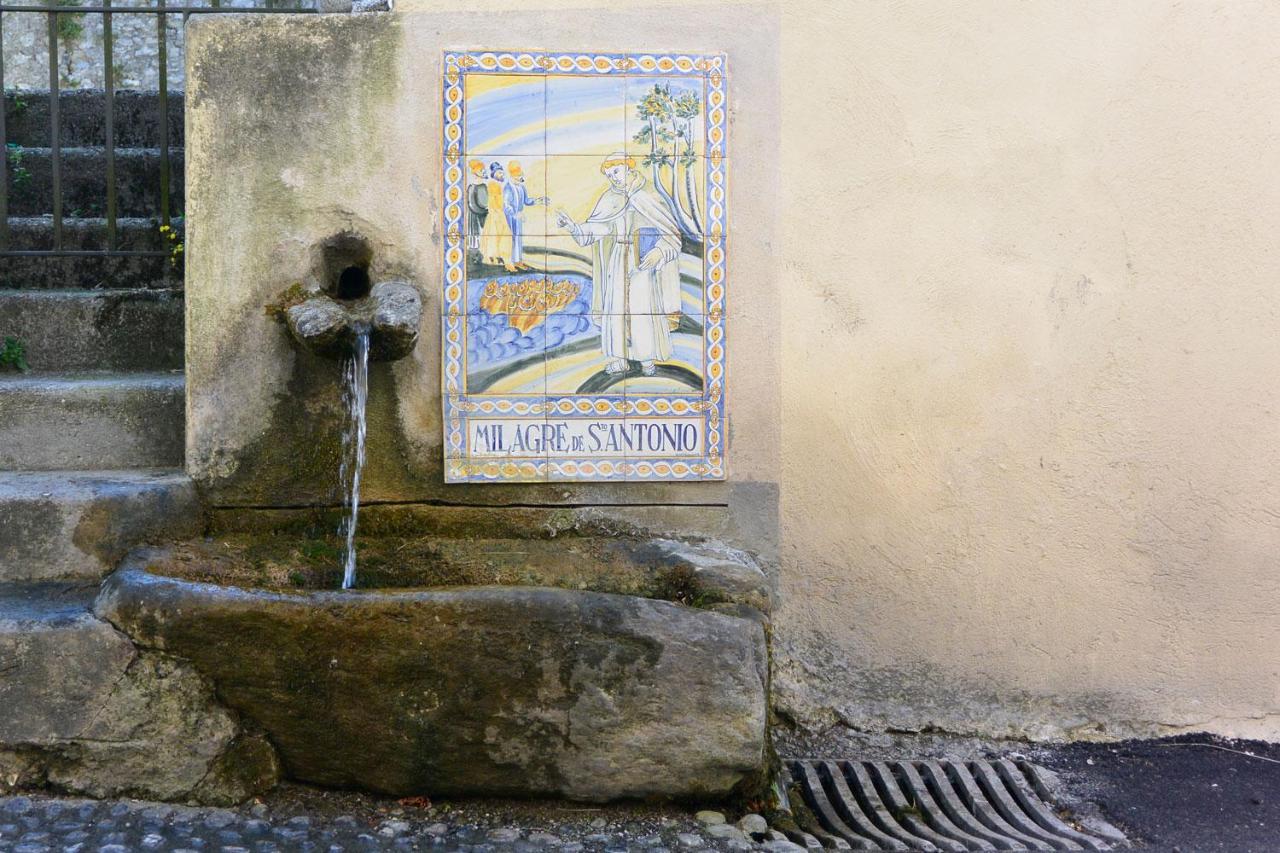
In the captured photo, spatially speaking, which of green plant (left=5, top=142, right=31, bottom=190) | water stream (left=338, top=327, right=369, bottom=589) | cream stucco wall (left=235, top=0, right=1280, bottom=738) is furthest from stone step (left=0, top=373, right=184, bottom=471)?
cream stucco wall (left=235, top=0, right=1280, bottom=738)

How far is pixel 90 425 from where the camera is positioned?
3.92 meters

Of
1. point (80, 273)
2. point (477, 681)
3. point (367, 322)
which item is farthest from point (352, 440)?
point (80, 273)

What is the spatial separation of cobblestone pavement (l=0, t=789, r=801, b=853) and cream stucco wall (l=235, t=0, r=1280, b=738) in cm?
→ 88

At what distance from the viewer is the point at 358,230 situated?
3.74m

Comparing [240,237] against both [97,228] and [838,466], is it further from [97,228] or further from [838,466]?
[838,466]

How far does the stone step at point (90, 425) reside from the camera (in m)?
3.89

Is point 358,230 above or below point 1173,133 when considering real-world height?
below

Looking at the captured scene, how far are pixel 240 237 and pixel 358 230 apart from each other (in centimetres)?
36

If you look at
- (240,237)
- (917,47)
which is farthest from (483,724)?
(917,47)

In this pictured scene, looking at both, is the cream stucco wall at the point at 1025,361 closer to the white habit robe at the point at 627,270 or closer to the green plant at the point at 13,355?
the white habit robe at the point at 627,270

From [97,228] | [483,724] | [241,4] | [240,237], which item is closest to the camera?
[483,724]

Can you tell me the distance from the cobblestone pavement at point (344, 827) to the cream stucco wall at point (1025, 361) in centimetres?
88

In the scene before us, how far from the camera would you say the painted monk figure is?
3.77 meters

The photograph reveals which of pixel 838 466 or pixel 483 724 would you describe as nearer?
pixel 483 724
